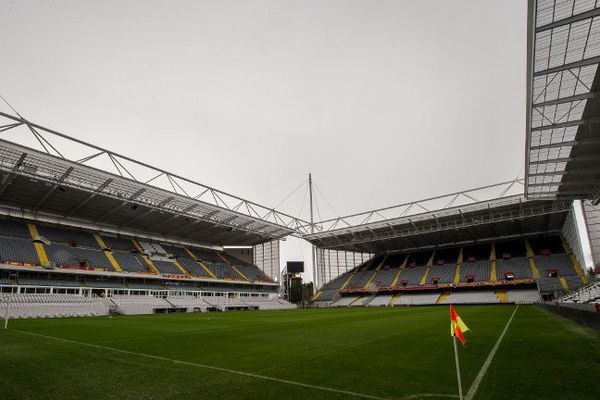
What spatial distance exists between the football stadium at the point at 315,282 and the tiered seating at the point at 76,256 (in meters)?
0.23

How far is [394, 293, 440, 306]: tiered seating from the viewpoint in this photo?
49.6 meters

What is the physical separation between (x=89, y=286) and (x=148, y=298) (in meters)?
6.52

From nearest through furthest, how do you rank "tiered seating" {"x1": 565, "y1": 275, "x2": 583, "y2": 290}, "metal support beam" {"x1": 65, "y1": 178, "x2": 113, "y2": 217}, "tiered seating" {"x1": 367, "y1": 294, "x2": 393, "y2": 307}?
"metal support beam" {"x1": 65, "y1": 178, "x2": 113, "y2": 217} < "tiered seating" {"x1": 565, "y1": 275, "x2": 583, "y2": 290} < "tiered seating" {"x1": 367, "y1": 294, "x2": 393, "y2": 307}

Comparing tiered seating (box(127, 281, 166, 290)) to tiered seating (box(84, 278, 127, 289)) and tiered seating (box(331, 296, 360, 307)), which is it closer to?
tiered seating (box(84, 278, 127, 289))

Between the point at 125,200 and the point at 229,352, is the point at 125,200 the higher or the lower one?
the higher one

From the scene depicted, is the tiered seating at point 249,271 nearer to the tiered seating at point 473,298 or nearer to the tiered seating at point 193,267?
the tiered seating at point 193,267

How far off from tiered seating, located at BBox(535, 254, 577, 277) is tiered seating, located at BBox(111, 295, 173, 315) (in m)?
46.6

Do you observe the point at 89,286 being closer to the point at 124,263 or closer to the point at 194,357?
the point at 124,263

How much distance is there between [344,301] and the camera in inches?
2272

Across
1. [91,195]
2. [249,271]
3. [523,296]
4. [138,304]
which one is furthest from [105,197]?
[523,296]

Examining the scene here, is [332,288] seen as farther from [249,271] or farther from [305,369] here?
[305,369]

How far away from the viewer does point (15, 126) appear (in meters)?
25.4

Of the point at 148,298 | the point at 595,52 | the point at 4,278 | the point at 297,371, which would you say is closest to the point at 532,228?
the point at 595,52

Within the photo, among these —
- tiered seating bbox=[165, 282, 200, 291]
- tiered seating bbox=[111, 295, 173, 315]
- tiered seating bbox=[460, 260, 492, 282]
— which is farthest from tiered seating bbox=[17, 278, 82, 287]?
tiered seating bbox=[460, 260, 492, 282]
